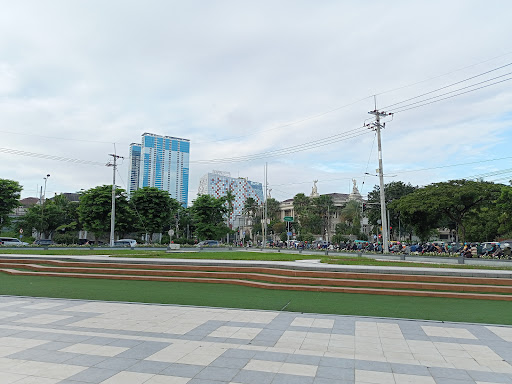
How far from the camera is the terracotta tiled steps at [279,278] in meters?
10.6

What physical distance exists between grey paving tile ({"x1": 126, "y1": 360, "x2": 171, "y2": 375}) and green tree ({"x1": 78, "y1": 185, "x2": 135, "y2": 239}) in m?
39.0

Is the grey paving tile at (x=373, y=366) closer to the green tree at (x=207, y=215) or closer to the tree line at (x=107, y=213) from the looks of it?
the tree line at (x=107, y=213)

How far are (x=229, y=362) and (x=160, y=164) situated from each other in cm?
7682

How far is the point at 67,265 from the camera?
52.1 feet

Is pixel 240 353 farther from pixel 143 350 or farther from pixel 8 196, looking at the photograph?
pixel 8 196

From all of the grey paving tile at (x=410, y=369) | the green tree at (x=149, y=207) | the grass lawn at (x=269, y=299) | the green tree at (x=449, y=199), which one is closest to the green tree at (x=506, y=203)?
the green tree at (x=449, y=199)

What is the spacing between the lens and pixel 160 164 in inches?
3093

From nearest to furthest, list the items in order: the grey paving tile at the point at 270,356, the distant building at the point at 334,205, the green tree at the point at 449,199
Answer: the grey paving tile at the point at 270,356 < the green tree at the point at 449,199 < the distant building at the point at 334,205

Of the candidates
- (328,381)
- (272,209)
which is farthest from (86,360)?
(272,209)

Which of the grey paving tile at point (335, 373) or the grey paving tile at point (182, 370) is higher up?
the grey paving tile at point (182, 370)

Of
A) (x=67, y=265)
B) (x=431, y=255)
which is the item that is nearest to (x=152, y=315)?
(x=67, y=265)

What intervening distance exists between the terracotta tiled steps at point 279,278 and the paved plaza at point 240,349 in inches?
128

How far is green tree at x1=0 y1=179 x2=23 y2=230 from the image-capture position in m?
38.1

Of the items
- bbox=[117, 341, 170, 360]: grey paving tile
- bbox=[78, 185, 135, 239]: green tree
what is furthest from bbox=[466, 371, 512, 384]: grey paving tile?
bbox=[78, 185, 135, 239]: green tree
